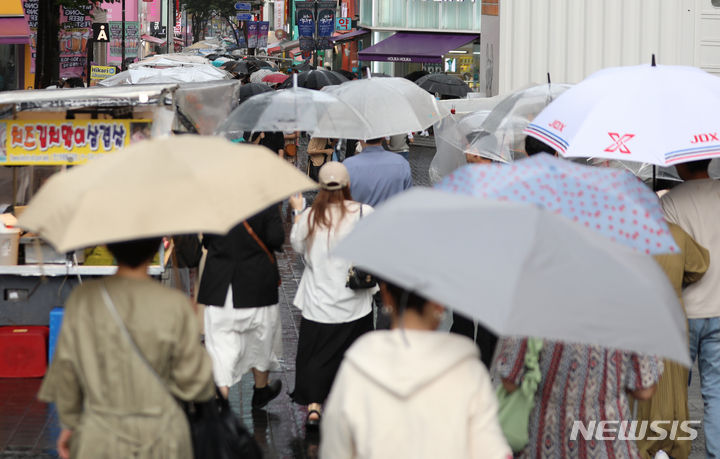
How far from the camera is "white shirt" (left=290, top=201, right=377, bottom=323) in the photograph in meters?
6.66

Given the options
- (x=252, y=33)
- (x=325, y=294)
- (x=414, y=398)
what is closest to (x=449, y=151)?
(x=325, y=294)

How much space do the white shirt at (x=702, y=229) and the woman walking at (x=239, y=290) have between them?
2.46 meters

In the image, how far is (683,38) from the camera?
1414cm

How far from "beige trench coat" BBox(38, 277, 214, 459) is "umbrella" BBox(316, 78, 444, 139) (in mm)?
4970

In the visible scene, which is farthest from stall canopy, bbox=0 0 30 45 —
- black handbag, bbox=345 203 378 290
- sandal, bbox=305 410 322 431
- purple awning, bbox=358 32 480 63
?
purple awning, bbox=358 32 480 63

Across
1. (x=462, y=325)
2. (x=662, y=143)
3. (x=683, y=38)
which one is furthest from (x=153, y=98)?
(x=683, y=38)

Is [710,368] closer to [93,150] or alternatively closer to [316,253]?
[316,253]

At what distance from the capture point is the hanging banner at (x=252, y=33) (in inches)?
2849

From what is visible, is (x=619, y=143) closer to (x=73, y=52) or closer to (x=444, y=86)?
(x=444, y=86)

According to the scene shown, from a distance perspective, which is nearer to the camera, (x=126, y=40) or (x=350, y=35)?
(x=350, y=35)

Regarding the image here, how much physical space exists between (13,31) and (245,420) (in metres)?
15.4

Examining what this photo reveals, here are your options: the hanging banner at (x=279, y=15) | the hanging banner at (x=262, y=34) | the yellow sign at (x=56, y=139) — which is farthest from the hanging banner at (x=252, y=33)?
the yellow sign at (x=56, y=139)

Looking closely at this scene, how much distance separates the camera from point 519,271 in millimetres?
3070

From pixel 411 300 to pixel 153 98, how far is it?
514 cm
